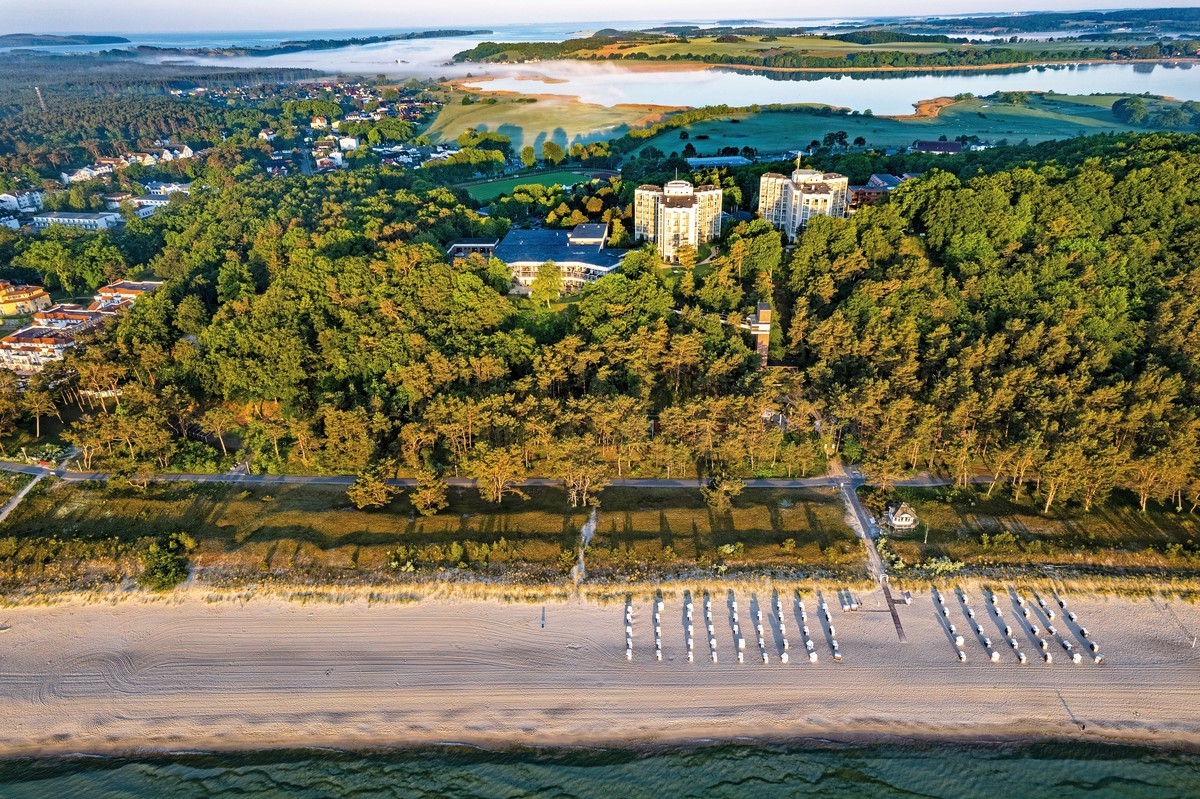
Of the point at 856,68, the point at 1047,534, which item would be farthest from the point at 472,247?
the point at 856,68

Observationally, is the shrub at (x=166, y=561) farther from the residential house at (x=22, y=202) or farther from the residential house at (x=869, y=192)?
the residential house at (x=22, y=202)

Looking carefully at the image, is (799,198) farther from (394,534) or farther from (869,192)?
(394,534)

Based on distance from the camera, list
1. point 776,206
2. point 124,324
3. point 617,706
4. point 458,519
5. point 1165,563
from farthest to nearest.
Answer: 1. point 776,206
2. point 124,324
3. point 458,519
4. point 1165,563
5. point 617,706

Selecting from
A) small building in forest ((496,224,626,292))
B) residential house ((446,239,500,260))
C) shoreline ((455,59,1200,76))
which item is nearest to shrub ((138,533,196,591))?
small building in forest ((496,224,626,292))

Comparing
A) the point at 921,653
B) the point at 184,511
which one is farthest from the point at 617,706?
the point at 184,511

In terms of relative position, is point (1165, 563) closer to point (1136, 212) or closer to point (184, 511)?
point (1136, 212)
